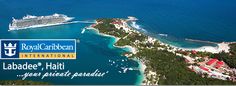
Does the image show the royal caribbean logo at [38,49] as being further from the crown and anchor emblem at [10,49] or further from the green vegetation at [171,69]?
the green vegetation at [171,69]

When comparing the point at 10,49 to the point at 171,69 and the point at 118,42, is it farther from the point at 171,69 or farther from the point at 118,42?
the point at 171,69

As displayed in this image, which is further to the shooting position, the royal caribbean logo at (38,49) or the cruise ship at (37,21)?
the cruise ship at (37,21)

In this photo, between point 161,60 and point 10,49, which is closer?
point 10,49

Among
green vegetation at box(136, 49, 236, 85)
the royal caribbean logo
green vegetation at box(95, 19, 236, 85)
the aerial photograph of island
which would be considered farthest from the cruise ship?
green vegetation at box(136, 49, 236, 85)

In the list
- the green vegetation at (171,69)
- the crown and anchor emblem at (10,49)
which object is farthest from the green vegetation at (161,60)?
the crown and anchor emblem at (10,49)

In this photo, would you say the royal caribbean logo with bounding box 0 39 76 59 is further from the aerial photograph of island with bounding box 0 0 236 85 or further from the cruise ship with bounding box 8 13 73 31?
the cruise ship with bounding box 8 13 73 31

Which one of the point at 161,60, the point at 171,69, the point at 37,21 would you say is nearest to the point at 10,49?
the point at 37,21

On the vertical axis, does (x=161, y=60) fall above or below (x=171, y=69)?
above
